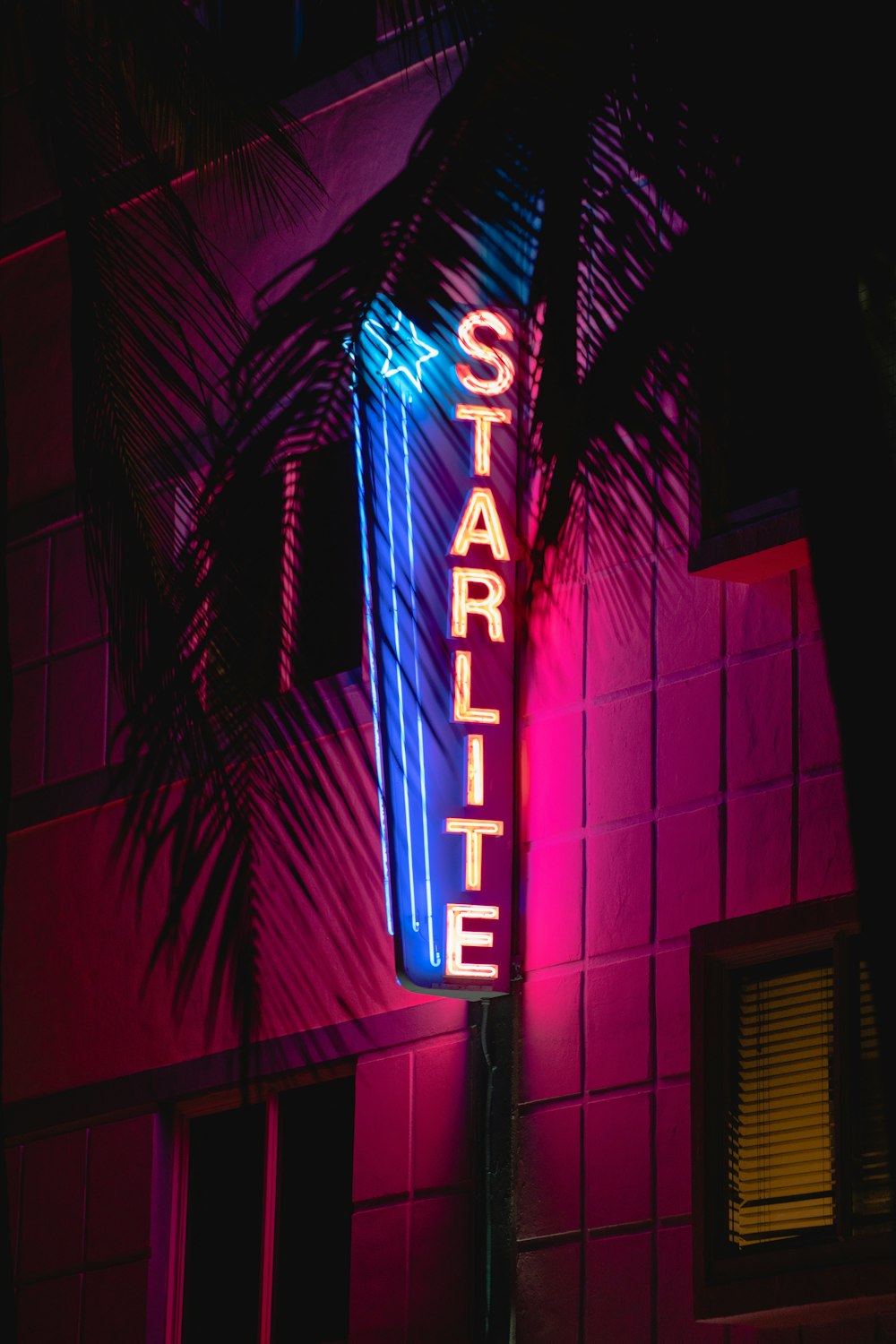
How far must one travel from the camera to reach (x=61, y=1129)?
12.8m

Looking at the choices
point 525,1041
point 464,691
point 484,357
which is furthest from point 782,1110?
point 484,357

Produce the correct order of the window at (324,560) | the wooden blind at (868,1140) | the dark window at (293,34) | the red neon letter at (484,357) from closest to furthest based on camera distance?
1. the wooden blind at (868,1140)
2. the red neon letter at (484,357)
3. the window at (324,560)
4. the dark window at (293,34)

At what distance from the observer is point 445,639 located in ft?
33.8

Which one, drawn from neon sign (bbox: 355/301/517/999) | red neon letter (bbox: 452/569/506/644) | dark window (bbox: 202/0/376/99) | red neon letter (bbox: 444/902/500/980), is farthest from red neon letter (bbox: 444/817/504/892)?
dark window (bbox: 202/0/376/99)

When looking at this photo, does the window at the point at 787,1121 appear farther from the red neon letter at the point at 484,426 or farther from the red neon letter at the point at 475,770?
the red neon letter at the point at 484,426

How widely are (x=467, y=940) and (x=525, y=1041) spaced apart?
0.63 meters

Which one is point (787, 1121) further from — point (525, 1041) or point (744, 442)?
point (744, 442)

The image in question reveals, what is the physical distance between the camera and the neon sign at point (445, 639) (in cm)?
1007

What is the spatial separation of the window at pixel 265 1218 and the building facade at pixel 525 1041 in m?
0.02

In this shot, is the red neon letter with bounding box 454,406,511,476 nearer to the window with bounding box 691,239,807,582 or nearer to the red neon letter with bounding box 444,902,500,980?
the window with bounding box 691,239,807,582

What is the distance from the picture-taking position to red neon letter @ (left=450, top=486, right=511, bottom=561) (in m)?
10.3

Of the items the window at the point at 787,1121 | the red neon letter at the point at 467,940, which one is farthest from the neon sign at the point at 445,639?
the window at the point at 787,1121

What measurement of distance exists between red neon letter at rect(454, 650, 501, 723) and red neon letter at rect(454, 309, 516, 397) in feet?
4.35

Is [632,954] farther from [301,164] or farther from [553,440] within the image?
[301,164]
